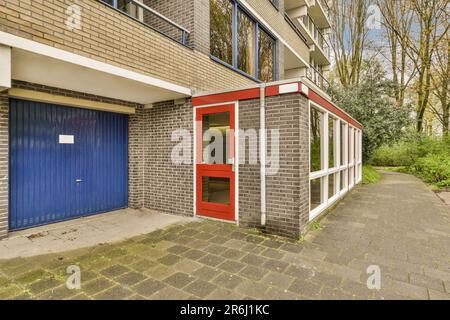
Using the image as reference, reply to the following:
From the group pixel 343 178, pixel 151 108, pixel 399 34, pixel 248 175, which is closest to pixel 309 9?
pixel 399 34

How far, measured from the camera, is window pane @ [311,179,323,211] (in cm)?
560

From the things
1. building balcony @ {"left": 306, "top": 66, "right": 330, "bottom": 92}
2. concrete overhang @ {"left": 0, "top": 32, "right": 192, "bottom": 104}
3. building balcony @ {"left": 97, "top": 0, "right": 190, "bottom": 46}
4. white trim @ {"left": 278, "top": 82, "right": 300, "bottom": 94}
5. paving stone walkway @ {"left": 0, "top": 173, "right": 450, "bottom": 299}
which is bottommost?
paving stone walkway @ {"left": 0, "top": 173, "right": 450, "bottom": 299}

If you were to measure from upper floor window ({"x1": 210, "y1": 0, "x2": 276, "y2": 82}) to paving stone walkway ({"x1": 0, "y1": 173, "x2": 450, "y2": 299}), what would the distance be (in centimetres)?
505

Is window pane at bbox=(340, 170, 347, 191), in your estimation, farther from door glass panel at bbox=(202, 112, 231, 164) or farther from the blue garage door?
the blue garage door

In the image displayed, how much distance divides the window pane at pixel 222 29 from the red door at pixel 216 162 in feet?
8.00

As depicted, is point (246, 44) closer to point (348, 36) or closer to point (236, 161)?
point (236, 161)

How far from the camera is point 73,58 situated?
3469 millimetres

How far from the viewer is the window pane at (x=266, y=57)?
8.84 metres

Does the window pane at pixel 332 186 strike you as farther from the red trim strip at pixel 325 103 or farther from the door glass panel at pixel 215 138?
the door glass panel at pixel 215 138

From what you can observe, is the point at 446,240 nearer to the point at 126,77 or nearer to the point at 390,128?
the point at 126,77

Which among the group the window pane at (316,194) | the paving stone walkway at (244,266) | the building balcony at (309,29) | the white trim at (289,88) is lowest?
the paving stone walkway at (244,266)

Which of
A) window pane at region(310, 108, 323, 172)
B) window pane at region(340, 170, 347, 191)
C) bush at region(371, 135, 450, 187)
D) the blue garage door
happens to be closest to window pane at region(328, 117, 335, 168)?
window pane at region(310, 108, 323, 172)

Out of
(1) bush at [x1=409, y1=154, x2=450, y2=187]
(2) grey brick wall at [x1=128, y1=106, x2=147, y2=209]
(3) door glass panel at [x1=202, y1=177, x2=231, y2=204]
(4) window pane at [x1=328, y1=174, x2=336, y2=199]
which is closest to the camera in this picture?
(3) door glass panel at [x1=202, y1=177, x2=231, y2=204]

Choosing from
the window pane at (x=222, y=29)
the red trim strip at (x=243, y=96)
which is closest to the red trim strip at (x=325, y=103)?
the red trim strip at (x=243, y=96)
